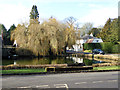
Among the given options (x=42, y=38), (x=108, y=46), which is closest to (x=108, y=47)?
(x=108, y=46)

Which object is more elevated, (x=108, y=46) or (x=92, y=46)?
(x=92, y=46)

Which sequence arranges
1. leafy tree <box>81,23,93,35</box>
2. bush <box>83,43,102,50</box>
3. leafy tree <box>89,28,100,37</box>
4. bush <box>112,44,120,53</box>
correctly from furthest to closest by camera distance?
leafy tree <box>89,28,100,37</box>, leafy tree <box>81,23,93,35</box>, bush <box>83,43,102,50</box>, bush <box>112,44,120,53</box>

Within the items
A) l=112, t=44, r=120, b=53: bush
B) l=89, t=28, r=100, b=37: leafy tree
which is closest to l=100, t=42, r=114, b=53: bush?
l=112, t=44, r=120, b=53: bush

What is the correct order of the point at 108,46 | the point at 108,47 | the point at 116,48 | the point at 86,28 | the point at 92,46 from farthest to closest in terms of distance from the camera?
the point at 86,28
the point at 92,46
the point at 108,47
the point at 108,46
the point at 116,48

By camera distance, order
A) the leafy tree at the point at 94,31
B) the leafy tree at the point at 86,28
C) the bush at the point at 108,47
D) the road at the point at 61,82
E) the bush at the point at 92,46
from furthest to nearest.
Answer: the leafy tree at the point at 94,31, the leafy tree at the point at 86,28, the bush at the point at 92,46, the bush at the point at 108,47, the road at the point at 61,82

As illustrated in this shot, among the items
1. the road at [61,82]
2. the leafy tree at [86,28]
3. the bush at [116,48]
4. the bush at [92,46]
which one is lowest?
the road at [61,82]

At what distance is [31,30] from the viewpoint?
42.7 m

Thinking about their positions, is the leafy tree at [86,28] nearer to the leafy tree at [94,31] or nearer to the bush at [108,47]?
the leafy tree at [94,31]

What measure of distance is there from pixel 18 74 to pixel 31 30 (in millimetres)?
25700

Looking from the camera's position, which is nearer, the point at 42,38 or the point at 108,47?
the point at 42,38

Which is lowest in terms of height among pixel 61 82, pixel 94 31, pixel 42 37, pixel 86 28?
pixel 61 82

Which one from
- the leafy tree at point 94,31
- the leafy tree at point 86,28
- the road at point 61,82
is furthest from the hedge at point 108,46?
the road at point 61,82

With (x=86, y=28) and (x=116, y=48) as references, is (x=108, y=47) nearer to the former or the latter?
(x=116, y=48)

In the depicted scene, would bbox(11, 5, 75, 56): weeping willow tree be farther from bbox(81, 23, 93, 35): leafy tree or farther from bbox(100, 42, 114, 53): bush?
bbox(81, 23, 93, 35): leafy tree
